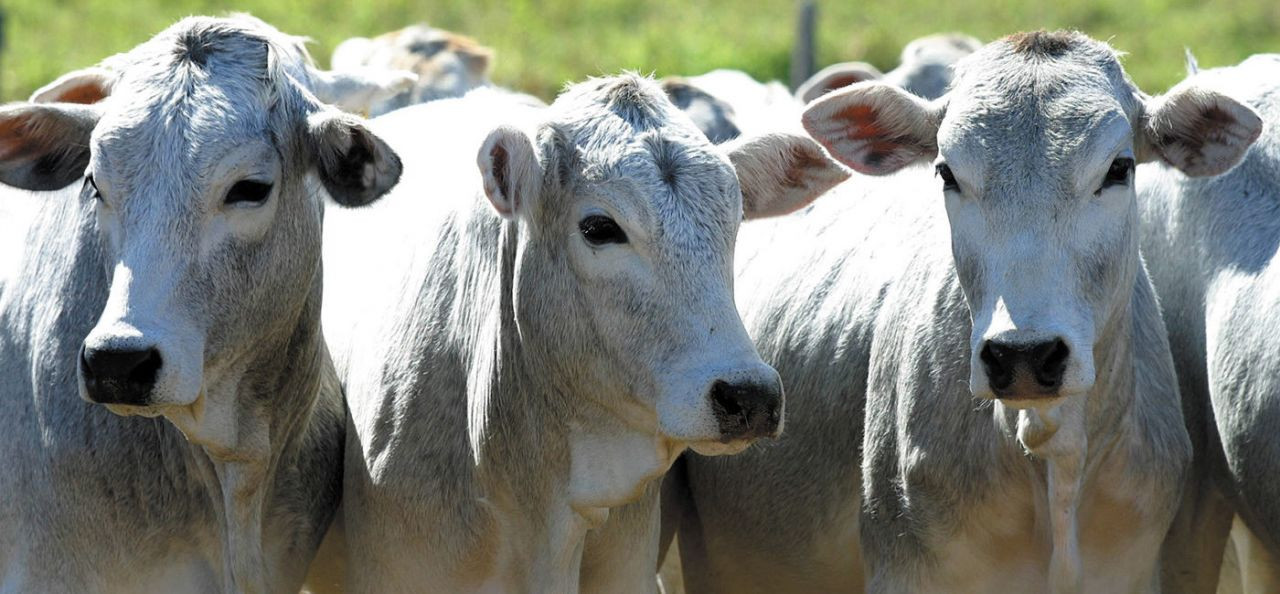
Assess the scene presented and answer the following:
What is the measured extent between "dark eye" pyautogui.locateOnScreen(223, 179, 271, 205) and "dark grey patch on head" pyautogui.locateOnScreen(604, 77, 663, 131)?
1.03 meters

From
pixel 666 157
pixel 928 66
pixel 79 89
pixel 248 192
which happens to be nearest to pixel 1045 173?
pixel 666 157


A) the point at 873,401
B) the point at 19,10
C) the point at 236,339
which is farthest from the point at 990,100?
the point at 19,10

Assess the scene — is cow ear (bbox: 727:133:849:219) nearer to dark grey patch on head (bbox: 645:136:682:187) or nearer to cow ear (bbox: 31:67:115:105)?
dark grey patch on head (bbox: 645:136:682:187)

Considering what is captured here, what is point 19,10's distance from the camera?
85.7ft

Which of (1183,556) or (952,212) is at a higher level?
(952,212)

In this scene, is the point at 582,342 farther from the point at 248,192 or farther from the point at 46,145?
the point at 46,145

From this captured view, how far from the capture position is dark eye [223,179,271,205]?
555cm

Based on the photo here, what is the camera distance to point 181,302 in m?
5.38

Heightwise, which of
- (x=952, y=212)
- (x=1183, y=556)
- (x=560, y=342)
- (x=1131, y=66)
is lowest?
(x=1183, y=556)

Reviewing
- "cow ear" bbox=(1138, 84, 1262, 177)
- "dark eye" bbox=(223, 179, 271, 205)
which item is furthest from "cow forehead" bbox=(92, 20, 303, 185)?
"cow ear" bbox=(1138, 84, 1262, 177)

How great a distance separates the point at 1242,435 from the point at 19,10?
22.5 m

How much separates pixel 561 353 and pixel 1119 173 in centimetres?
175

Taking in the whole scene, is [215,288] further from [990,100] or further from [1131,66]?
[1131,66]

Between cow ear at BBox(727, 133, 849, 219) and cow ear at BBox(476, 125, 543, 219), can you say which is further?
cow ear at BBox(727, 133, 849, 219)
